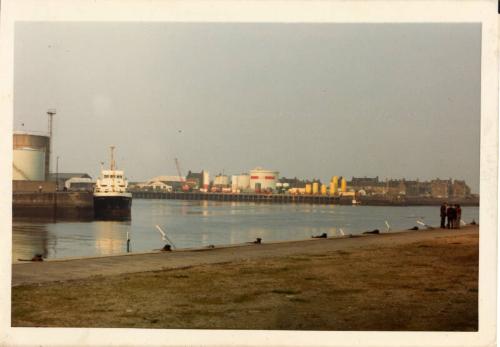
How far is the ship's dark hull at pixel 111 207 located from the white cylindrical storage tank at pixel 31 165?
5.28m

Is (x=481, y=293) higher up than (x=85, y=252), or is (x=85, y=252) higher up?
(x=481, y=293)

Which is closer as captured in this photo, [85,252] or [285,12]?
[285,12]

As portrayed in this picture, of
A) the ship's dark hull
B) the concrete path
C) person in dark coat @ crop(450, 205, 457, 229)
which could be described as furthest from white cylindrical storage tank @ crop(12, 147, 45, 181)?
the concrete path

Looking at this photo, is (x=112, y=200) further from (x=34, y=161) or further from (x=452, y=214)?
(x=452, y=214)

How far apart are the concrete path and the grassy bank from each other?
1.42 ft

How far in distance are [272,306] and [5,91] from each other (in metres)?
4.89

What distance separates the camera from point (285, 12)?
24.6ft

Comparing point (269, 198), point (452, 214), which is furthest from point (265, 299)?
point (269, 198)

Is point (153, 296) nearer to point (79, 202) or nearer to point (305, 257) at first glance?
point (305, 257)

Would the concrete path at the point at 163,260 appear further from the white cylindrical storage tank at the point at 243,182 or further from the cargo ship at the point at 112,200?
the cargo ship at the point at 112,200

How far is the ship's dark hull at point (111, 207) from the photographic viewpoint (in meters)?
46.8

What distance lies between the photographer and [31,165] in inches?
1724

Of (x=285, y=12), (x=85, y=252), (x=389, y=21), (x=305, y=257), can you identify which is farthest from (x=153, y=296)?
(x=85, y=252)

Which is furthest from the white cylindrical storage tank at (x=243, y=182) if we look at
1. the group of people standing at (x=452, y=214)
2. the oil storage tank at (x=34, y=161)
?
the group of people standing at (x=452, y=214)
